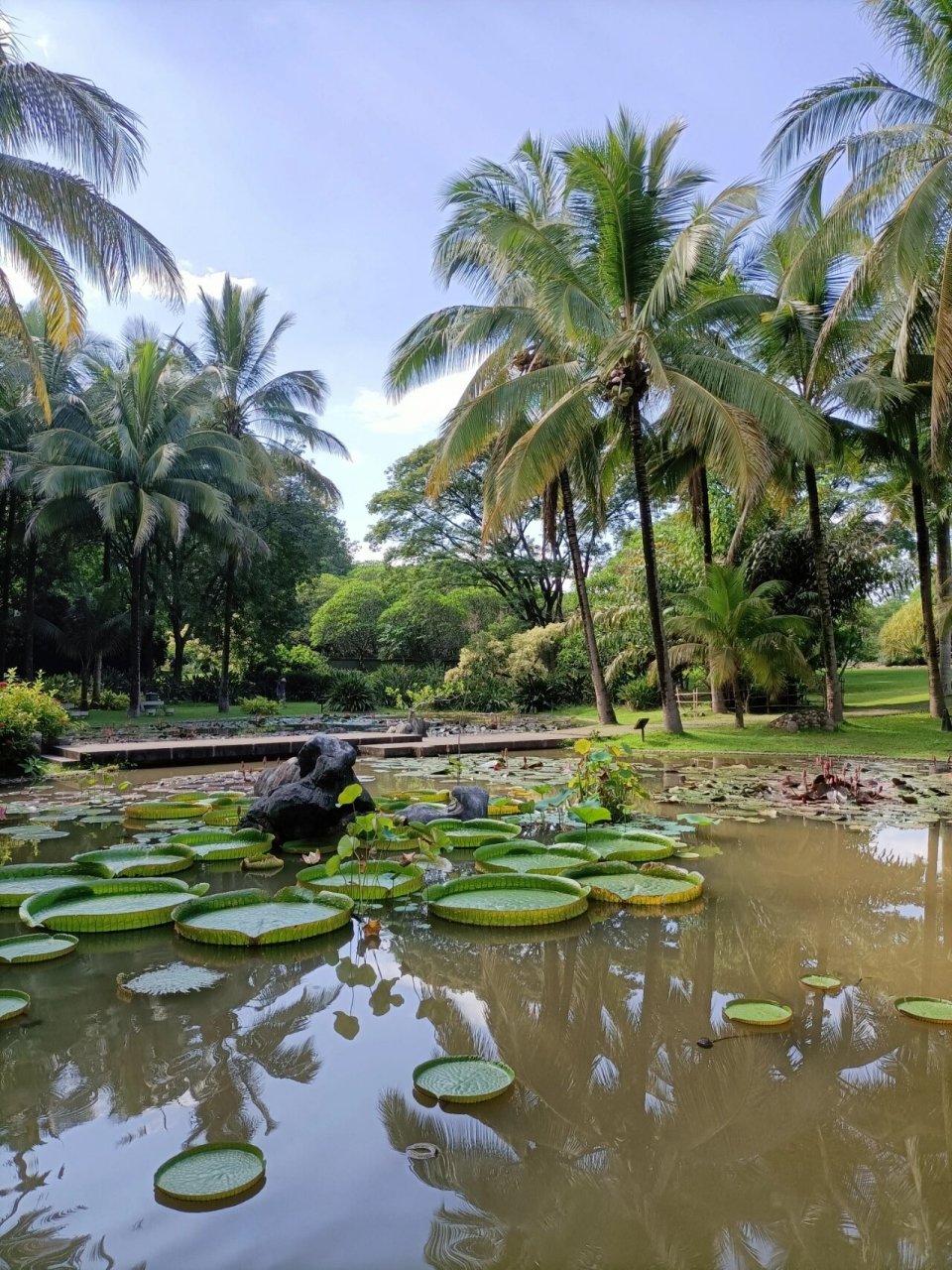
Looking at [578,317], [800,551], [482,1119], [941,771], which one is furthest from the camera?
[800,551]

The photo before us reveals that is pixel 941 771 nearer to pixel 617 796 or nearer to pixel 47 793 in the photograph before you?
pixel 617 796

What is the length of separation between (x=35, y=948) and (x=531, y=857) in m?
2.79

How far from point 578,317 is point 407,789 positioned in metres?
6.90

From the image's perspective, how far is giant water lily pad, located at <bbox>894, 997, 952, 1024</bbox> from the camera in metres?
2.96

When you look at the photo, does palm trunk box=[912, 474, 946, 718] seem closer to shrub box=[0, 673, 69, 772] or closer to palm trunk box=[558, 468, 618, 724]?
palm trunk box=[558, 468, 618, 724]

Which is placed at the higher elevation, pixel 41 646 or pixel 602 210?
pixel 602 210

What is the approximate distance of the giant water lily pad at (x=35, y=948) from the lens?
3.55 meters

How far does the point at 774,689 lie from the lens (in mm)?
14016

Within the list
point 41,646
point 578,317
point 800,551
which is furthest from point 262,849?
point 41,646

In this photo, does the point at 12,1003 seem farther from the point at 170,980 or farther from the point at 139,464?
the point at 139,464

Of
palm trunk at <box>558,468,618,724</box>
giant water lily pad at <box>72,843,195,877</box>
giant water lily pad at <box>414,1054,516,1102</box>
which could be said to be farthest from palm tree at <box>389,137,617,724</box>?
giant water lily pad at <box>414,1054,516,1102</box>

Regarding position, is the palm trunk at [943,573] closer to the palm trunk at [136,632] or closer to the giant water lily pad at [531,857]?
the giant water lily pad at [531,857]

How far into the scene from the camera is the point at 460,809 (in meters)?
6.61

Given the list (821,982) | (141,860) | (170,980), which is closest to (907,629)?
(821,982)
